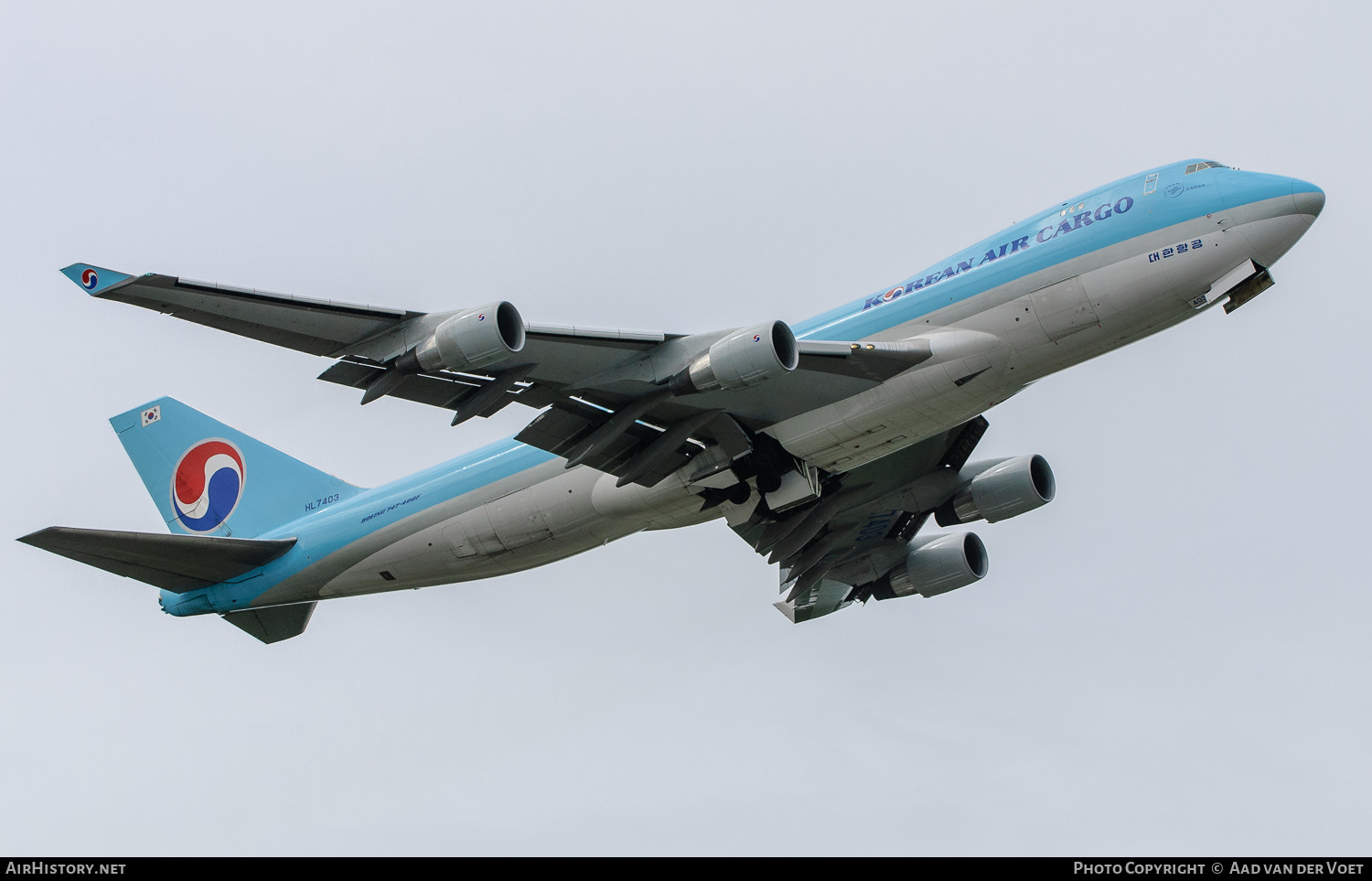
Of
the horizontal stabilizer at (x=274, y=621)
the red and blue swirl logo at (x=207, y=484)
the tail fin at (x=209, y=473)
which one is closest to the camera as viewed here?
the horizontal stabilizer at (x=274, y=621)

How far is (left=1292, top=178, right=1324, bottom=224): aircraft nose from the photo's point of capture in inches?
849

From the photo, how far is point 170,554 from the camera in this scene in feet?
94.3

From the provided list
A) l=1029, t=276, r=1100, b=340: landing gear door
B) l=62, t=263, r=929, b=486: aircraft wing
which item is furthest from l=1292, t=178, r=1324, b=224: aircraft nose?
l=62, t=263, r=929, b=486: aircraft wing

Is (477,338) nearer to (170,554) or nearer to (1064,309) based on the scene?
(1064,309)

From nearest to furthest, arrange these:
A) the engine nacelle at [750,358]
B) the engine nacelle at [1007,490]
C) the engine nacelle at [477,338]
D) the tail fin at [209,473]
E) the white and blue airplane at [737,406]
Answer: the engine nacelle at [477,338] → the engine nacelle at [750,358] → the white and blue airplane at [737,406] → the engine nacelle at [1007,490] → the tail fin at [209,473]

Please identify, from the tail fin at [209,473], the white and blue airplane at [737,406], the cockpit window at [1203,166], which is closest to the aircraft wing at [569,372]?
the white and blue airplane at [737,406]

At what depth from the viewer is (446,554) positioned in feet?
90.9

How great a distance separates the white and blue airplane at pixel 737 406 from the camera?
21547 millimetres

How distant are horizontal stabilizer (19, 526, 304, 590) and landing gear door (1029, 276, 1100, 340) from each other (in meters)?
17.7

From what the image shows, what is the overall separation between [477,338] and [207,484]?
52.7 ft

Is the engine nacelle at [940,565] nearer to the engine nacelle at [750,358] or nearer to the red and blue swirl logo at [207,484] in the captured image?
the engine nacelle at [750,358]

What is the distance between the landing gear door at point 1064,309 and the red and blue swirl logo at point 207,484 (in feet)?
67.2

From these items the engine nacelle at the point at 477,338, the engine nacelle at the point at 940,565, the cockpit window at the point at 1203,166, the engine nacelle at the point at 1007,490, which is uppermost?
the cockpit window at the point at 1203,166

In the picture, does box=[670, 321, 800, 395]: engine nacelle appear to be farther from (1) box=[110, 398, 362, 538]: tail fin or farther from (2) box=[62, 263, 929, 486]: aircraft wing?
(1) box=[110, 398, 362, 538]: tail fin
